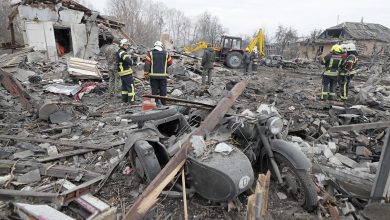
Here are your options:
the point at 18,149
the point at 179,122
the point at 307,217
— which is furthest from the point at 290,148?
the point at 18,149

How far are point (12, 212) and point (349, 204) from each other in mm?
3761

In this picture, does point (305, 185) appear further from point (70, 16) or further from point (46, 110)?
point (70, 16)

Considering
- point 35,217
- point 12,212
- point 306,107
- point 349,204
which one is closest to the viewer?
point 35,217

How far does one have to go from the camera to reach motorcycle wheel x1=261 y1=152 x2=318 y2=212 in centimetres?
314

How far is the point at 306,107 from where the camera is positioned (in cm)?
812

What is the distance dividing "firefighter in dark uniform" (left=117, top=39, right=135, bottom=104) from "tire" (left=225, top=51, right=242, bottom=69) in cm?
1157

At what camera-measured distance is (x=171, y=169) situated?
2.86m

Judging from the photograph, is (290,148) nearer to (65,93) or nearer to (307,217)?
(307,217)

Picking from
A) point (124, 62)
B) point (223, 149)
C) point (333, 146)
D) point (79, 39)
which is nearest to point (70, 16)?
point (79, 39)

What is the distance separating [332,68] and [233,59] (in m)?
10.3

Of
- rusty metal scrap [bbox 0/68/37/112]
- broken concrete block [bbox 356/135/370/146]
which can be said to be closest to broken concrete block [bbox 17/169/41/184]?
rusty metal scrap [bbox 0/68/37/112]

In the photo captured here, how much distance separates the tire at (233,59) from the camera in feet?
61.5

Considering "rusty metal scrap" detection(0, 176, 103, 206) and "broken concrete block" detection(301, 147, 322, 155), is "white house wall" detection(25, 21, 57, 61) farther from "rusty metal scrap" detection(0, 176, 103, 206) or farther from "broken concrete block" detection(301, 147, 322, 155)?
"broken concrete block" detection(301, 147, 322, 155)

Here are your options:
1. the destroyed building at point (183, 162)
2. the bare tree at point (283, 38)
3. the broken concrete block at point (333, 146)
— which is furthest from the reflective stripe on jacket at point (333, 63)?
the bare tree at point (283, 38)
